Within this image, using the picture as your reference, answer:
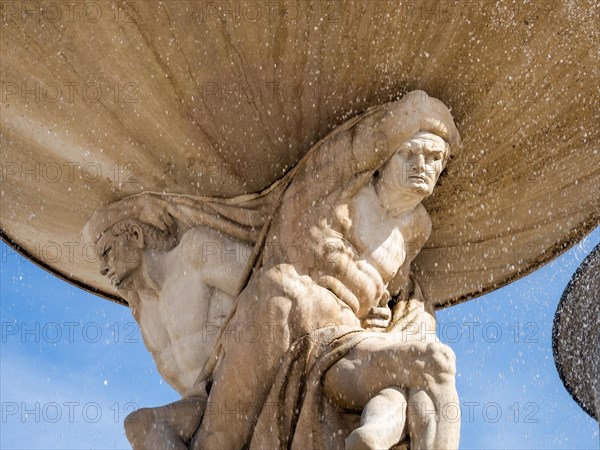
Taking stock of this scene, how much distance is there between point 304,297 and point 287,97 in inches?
48.8

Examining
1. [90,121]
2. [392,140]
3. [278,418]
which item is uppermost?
[90,121]

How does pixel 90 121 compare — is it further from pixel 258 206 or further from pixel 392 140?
pixel 392 140

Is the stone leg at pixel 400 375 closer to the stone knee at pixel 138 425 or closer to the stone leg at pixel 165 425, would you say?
the stone leg at pixel 165 425

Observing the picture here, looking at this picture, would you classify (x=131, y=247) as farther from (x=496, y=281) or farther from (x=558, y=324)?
(x=558, y=324)

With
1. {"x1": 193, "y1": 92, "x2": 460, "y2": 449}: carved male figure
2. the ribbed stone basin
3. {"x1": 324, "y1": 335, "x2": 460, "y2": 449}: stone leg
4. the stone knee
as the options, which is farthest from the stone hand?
the stone knee

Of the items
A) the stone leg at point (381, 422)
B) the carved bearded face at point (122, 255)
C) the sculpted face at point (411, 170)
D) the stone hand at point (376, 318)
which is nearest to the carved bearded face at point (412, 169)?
the sculpted face at point (411, 170)

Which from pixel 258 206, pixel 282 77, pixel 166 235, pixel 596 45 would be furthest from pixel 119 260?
pixel 596 45

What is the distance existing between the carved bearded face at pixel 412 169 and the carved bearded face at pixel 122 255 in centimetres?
160

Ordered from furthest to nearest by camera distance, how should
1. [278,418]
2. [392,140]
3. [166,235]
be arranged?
[166,235]
[392,140]
[278,418]

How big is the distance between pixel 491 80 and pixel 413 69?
477 mm

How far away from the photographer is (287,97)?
360 inches

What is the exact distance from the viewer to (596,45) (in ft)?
30.5

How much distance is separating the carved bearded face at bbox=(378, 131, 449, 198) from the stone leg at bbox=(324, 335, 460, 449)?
3.32 ft

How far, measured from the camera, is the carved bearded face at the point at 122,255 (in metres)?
9.66
